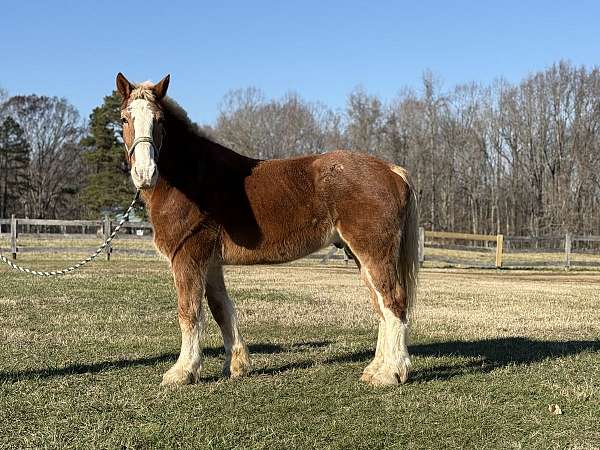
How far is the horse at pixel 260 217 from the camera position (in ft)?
18.7

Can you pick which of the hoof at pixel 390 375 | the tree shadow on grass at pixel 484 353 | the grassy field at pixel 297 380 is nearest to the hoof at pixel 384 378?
the hoof at pixel 390 375

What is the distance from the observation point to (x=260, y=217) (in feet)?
19.2

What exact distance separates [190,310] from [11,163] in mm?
59311

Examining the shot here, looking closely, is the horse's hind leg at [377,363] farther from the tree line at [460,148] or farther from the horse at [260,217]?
the tree line at [460,148]

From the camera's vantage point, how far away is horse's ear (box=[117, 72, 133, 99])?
563 cm

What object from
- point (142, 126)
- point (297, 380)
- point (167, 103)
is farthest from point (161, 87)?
point (297, 380)

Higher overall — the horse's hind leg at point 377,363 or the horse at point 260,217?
the horse at point 260,217

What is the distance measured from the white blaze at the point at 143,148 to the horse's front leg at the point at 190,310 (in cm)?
98

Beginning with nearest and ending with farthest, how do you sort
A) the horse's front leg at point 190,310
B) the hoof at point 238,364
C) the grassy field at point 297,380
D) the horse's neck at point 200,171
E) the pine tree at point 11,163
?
the grassy field at point 297,380, the horse's front leg at point 190,310, the horse's neck at point 200,171, the hoof at point 238,364, the pine tree at point 11,163

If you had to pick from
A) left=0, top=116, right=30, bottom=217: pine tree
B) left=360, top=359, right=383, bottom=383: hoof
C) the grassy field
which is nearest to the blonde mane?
the grassy field

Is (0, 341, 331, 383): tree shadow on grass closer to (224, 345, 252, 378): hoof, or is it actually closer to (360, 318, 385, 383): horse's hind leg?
(224, 345, 252, 378): hoof

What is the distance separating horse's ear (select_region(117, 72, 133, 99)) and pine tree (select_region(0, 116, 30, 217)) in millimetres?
56889

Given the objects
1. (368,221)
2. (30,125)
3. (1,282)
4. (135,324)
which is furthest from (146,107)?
(30,125)

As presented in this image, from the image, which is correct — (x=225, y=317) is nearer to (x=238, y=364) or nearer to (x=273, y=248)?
(x=238, y=364)
